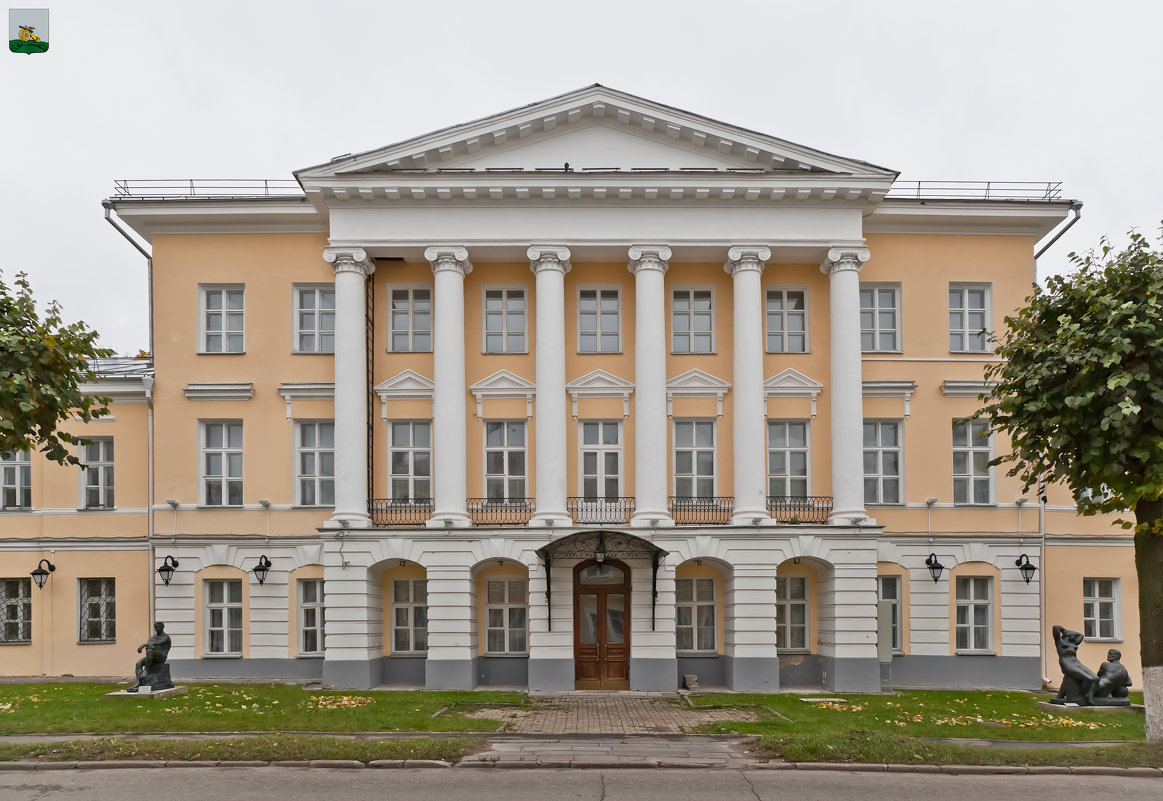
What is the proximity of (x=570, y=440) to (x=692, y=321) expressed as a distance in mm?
4340

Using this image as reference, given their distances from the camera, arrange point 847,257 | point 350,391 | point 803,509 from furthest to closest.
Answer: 1. point 803,509
2. point 847,257
3. point 350,391

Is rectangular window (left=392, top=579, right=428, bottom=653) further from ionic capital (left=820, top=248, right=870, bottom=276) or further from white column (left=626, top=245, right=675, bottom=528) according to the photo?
ionic capital (left=820, top=248, right=870, bottom=276)

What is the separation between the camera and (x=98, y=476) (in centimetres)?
2583

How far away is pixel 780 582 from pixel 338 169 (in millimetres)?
14595

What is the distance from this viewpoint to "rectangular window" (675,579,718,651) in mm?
24016

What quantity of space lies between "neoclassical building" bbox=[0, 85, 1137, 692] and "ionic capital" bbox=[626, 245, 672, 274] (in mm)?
72

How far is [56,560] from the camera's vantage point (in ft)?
83.4

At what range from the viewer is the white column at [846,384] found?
23.3 m

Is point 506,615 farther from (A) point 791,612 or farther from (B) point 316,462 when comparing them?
(A) point 791,612

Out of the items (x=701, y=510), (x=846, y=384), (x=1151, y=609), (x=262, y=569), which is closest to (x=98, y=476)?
(x=262, y=569)

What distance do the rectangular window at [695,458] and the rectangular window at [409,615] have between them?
22.4ft

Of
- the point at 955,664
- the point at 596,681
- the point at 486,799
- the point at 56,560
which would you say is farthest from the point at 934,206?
the point at 56,560

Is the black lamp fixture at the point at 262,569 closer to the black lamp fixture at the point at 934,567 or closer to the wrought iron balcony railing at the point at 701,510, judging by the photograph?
the wrought iron balcony railing at the point at 701,510

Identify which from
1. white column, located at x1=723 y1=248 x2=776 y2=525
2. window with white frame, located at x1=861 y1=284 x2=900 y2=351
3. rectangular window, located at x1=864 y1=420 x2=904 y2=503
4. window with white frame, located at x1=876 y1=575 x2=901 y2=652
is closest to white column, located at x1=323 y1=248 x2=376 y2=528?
white column, located at x1=723 y1=248 x2=776 y2=525
